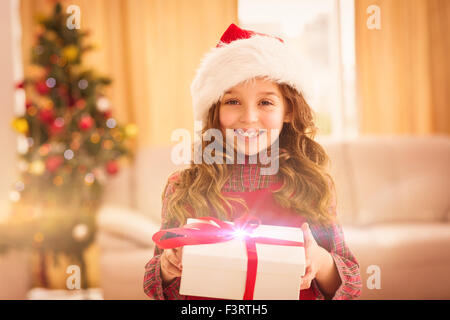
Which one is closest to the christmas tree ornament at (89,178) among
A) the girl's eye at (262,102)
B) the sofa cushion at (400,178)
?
the sofa cushion at (400,178)

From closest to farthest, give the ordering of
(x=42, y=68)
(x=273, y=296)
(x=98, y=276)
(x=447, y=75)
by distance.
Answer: (x=273, y=296)
(x=447, y=75)
(x=98, y=276)
(x=42, y=68)

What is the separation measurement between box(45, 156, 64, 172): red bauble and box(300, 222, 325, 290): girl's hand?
1.32 metres

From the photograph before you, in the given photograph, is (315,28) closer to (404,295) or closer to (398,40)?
(398,40)

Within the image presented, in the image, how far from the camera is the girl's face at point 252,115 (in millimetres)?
493

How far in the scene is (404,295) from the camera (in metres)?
0.62

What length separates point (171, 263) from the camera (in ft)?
1.58

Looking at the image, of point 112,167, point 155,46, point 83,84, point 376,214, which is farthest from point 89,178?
point 376,214

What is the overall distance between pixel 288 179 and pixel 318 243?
0.33ft

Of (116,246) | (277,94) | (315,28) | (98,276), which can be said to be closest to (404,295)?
(277,94)

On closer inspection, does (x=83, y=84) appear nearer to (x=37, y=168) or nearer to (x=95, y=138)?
(x=95, y=138)

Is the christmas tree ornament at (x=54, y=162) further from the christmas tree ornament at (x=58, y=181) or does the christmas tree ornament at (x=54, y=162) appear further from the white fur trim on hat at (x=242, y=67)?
the white fur trim on hat at (x=242, y=67)

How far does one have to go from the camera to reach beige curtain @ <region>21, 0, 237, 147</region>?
0.60 meters
